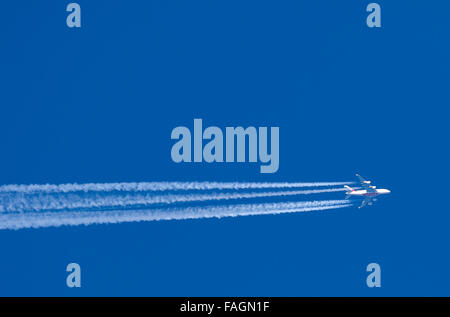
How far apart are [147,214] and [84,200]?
2.46m

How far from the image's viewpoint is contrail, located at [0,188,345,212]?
29.7 m

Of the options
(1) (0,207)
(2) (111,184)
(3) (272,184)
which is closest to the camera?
(1) (0,207)

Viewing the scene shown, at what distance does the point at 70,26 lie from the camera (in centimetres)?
3481

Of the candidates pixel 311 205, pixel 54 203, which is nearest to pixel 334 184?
pixel 311 205

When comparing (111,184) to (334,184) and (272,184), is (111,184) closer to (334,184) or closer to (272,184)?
(272,184)

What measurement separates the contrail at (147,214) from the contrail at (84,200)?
0.74 ft

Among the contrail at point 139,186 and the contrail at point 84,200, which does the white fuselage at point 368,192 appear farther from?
the contrail at point 84,200

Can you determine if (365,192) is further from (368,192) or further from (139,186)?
(139,186)

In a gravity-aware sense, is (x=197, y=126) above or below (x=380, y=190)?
above

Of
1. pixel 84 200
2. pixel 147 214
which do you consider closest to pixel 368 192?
pixel 147 214

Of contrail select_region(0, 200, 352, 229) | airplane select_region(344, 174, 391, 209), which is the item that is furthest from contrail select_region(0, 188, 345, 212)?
airplane select_region(344, 174, 391, 209)

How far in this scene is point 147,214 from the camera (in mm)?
31375

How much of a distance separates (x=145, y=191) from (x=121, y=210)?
1209 mm

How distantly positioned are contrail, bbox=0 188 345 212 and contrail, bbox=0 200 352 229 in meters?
0.23
